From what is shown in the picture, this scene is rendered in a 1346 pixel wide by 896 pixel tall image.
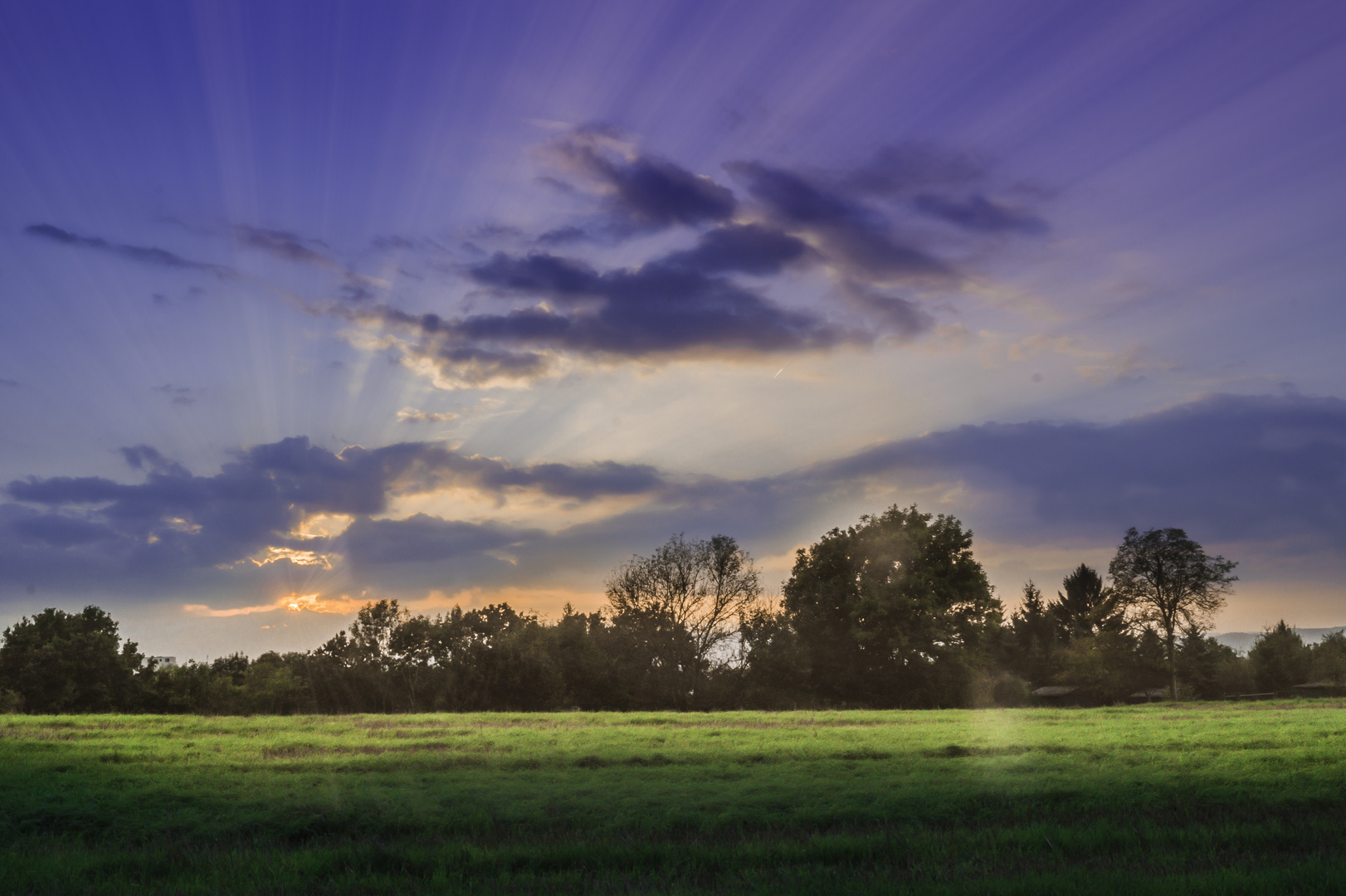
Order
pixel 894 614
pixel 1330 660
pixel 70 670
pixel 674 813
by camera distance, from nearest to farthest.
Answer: pixel 674 813
pixel 70 670
pixel 894 614
pixel 1330 660

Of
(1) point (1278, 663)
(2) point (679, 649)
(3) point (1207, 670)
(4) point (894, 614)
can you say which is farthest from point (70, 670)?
(1) point (1278, 663)

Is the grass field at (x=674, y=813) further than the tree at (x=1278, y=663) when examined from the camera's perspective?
No

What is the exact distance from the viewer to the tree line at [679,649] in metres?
61.8

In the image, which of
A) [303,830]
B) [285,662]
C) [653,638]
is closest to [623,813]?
[303,830]

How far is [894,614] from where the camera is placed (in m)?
66.6

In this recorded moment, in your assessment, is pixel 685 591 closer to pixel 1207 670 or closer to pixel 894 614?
pixel 894 614

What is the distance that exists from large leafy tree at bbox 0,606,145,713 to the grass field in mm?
37944

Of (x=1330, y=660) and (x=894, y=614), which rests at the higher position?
(x=894, y=614)

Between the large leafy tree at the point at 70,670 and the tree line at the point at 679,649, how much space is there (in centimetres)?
11

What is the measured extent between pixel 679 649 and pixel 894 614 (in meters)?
17.7

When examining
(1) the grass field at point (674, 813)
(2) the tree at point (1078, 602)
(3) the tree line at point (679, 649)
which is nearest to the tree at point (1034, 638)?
(2) the tree at point (1078, 602)

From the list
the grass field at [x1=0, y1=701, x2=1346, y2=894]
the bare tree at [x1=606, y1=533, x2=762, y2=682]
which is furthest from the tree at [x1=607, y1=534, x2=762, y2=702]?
the grass field at [x1=0, y1=701, x2=1346, y2=894]

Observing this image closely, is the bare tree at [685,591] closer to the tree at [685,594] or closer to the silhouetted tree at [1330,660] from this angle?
the tree at [685,594]

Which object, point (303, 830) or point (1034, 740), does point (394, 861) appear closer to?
point (303, 830)
